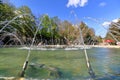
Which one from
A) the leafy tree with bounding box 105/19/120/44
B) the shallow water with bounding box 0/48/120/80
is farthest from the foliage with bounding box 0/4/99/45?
the shallow water with bounding box 0/48/120/80

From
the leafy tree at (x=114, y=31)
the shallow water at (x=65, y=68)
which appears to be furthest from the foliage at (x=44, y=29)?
the shallow water at (x=65, y=68)

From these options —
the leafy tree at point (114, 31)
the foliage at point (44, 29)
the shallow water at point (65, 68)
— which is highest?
the foliage at point (44, 29)

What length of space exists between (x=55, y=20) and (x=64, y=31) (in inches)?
190

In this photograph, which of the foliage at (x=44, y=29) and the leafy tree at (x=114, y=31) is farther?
the foliage at (x=44, y=29)

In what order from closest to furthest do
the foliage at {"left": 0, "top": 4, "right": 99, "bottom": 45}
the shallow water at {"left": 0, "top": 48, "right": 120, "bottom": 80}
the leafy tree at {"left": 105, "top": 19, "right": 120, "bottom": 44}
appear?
1. the shallow water at {"left": 0, "top": 48, "right": 120, "bottom": 80}
2. the leafy tree at {"left": 105, "top": 19, "right": 120, "bottom": 44}
3. the foliage at {"left": 0, "top": 4, "right": 99, "bottom": 45}

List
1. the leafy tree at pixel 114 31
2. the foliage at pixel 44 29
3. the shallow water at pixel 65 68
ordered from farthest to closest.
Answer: the foliage at pixel 44 29 → the leafy tree at pixel 114 31 → the shallow water at pixel 65 68

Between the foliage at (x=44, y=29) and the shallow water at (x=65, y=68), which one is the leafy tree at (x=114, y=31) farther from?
the foliage at (x=44, y=29)

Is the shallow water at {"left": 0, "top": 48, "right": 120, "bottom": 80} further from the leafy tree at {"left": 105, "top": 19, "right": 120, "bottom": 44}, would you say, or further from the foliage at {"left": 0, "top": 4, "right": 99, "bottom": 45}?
the foliage at {"left": 0, "top": 4, "right": 99, "bottom": 45}

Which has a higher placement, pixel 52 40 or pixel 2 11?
pixel 2 11

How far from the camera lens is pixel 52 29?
7775 centimetres

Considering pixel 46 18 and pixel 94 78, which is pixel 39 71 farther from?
pixel 46 18

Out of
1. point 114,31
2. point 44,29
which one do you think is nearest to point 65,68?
point 114,31

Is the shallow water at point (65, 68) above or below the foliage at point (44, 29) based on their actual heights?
below

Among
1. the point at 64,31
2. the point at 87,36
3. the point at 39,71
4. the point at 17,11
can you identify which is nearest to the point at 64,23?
the point at 64,31
